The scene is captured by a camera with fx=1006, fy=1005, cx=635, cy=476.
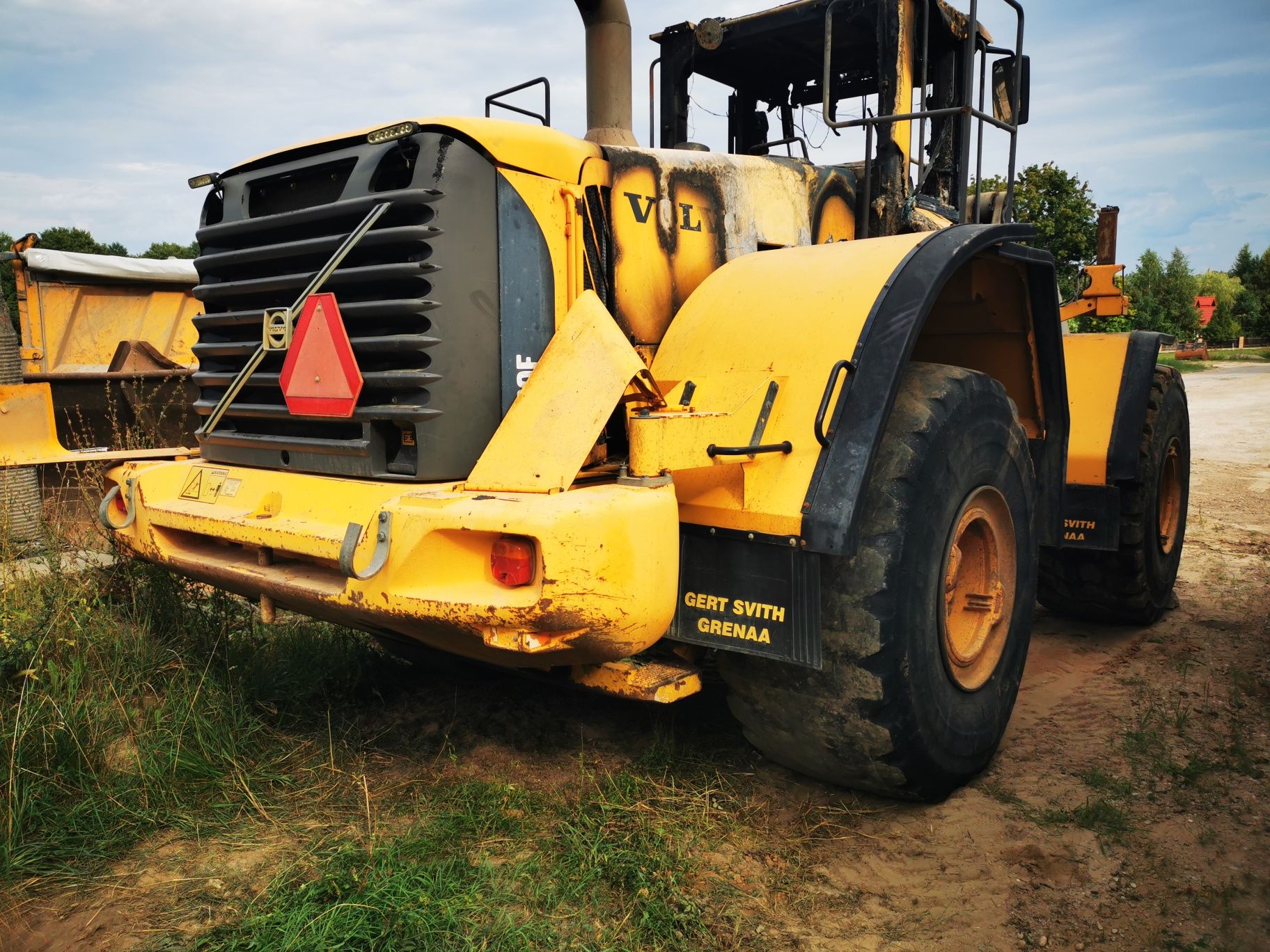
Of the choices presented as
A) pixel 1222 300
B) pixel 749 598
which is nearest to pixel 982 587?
pixel 749 598

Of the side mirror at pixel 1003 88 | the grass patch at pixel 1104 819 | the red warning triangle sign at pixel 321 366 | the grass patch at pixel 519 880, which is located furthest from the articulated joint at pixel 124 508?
the side mirror at pixel 1003 88

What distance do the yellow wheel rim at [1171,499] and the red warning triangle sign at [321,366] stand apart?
464 cm

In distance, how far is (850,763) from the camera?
297 centimetres

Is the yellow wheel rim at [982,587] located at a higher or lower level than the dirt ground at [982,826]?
higher

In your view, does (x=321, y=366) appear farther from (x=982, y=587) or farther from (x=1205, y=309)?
(x=1205, y=309)

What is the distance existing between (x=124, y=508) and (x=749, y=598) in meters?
2.30

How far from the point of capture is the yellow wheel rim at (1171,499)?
Result: 5695mm

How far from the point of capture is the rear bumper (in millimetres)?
2375

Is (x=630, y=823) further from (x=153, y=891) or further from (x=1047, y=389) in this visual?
(x=1047, y=389)

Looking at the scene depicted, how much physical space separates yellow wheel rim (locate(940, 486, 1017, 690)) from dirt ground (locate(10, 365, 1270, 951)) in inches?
17.5

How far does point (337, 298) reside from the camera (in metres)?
Result: 3.03

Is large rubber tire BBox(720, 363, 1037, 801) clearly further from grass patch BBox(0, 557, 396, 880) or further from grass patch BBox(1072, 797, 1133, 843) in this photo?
grass patch BBox(0, 557, 396, 880)

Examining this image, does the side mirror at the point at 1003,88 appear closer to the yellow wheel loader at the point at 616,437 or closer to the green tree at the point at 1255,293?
the yellow wheel loader at the point at 616,437

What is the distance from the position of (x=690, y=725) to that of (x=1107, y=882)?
4.74 ft
